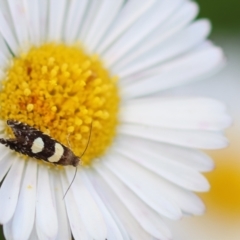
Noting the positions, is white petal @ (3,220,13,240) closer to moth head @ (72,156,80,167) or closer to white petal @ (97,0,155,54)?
moth head @ (72,156,80,167)

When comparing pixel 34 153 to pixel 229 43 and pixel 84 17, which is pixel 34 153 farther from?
pixel 229 43

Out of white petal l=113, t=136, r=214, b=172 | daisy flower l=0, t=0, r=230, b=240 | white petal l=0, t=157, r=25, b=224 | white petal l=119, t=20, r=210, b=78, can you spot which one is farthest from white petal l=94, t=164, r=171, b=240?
white petal l=119, t=20, r=210, b=78

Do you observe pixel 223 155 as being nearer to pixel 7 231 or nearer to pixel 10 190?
pixel 10 190

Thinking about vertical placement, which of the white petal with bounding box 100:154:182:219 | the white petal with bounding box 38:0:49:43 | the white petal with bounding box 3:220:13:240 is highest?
the white petal with bounding box 38:0:49:43

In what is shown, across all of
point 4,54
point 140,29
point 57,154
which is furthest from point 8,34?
point 140,29

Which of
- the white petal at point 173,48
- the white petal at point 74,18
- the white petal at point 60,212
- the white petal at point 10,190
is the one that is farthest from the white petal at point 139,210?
the white petal at point 74,18

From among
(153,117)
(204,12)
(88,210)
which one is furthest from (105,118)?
(204,12)
